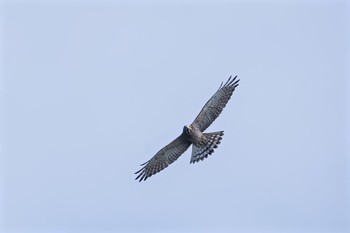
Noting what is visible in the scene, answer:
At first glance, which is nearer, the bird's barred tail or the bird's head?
the bird's barred tail

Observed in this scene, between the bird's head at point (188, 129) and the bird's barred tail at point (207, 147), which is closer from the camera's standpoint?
the bird's barred tail at point (207, 147)

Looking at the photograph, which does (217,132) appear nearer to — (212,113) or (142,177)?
(212,113)

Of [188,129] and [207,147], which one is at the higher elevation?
[188,129]

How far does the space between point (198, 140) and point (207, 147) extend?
309mm

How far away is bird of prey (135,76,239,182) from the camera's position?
76.4 feet

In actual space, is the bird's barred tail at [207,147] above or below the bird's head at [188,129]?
below

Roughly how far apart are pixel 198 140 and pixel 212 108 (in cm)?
97

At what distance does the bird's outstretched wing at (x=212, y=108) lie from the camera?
23500 millimetres

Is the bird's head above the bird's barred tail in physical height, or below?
above

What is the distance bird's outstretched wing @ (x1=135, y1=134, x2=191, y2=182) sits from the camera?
23.7 m

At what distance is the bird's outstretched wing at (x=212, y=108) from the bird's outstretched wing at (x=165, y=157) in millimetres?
612

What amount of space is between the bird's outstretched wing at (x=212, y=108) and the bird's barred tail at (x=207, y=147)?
39 centimetres

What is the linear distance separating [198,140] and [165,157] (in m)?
1.19

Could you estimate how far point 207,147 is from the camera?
23.2m
